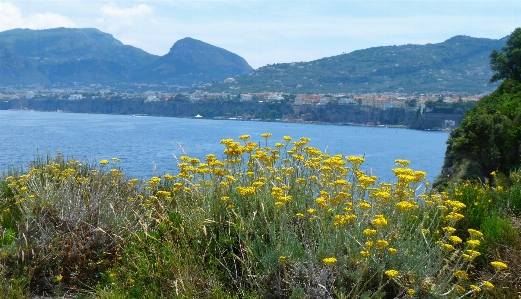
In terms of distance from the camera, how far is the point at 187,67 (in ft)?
627

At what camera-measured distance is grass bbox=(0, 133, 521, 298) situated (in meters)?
3.34

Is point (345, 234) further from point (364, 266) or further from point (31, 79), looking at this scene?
point (31, 79)

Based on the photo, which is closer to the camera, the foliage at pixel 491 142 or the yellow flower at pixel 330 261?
the yellow flower at pixel 330 261

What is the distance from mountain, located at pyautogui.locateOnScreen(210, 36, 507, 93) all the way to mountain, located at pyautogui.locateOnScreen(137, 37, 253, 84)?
4436cm

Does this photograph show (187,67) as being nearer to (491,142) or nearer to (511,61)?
(511,61)

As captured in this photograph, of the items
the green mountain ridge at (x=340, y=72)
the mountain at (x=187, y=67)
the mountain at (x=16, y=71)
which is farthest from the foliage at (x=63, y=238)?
the mountain at (x=187, y=67)

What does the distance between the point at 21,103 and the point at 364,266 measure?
424 feet

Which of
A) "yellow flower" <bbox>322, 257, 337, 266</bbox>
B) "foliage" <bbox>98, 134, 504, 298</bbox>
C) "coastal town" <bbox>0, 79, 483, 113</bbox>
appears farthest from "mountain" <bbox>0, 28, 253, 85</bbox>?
"yellow flower" <bbox>322, 257, 337, 266</bbox>

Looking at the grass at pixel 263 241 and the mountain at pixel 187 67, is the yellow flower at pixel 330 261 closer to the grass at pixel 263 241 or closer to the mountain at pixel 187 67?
the grass at pixel 263 241

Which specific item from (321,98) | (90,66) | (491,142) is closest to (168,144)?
(491,142)

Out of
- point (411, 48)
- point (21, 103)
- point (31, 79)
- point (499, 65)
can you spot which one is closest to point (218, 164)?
point (499, 65)

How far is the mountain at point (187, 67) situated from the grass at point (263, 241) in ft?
584

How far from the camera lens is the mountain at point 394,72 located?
120 meters

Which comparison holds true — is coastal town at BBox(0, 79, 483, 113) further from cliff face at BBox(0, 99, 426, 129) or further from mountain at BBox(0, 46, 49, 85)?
mountain at BBox(0, 46, 49, 85)
